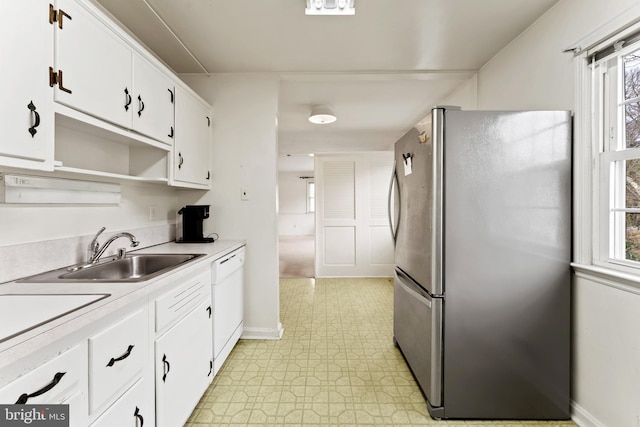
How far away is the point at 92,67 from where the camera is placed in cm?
128

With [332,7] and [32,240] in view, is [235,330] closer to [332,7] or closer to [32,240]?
[32,240]

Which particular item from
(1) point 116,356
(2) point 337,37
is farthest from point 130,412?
(2) point 337,37

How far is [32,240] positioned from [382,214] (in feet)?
13.6

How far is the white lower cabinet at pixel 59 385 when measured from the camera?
2.21 feet

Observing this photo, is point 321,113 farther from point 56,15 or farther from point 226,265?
A: point 56,15

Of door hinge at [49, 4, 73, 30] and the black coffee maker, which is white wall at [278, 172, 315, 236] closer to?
the black coffee maker

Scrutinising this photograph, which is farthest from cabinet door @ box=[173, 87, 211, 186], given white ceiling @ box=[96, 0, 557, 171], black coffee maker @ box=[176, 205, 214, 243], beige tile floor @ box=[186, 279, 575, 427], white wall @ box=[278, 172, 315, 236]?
white wall @ box=[278, 172, 315, 236]

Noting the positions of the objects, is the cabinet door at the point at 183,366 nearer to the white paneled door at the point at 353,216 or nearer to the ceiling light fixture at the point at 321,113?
the ceiling light fixture at the point at 321,113

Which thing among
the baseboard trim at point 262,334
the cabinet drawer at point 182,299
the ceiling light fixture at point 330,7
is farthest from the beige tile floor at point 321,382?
the ceiling light fixture at point 330,7

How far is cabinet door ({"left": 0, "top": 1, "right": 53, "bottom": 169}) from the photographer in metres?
0.94

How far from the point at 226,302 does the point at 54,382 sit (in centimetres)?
134

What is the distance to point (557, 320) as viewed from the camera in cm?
158

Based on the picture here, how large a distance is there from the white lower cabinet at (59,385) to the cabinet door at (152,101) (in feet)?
4.04

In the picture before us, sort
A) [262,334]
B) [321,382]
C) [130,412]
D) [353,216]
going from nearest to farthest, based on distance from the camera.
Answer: [130,412] → [321,382] → [262,334] → [353,216]
